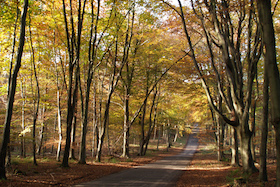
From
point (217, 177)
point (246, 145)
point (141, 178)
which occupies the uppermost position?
point (246, 145)

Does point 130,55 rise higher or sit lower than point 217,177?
higher

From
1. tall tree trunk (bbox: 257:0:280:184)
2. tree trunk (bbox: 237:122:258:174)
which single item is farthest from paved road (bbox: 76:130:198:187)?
tall tree trunk (bbox: 257:0:280:184)

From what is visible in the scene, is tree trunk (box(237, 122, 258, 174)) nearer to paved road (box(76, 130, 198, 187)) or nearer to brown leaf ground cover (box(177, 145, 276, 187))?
brown leaf ground cover (box(177, 145, 276, 187))

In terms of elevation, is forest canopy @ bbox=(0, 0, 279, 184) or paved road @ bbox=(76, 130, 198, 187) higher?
forest canopy @ bbox=(0, 0, 279, 184)

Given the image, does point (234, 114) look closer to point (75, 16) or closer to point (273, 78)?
point (273, 78)

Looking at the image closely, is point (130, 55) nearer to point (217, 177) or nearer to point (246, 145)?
point (217, 177)

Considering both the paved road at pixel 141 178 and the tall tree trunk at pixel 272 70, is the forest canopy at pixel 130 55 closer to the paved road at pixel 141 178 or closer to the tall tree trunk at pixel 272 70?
the tall tree trunk at pixel 272 70

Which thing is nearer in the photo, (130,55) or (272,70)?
(272,70)

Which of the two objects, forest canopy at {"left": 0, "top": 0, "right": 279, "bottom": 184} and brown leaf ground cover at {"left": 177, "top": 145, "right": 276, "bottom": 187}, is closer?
brown leaf ground cover at {"left": 177, "top": 145, "right": 276, "bottom": 187}

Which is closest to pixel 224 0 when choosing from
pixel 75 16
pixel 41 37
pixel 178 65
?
pixel 178 65

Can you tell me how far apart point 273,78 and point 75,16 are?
13.1 m

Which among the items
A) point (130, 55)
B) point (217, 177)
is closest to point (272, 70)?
point (217, 177)

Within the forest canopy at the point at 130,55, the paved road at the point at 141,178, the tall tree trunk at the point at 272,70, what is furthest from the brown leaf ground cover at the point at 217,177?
the tall tree trunk at the point at 272,70

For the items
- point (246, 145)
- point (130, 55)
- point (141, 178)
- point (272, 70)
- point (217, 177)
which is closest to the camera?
point (272, 70)
